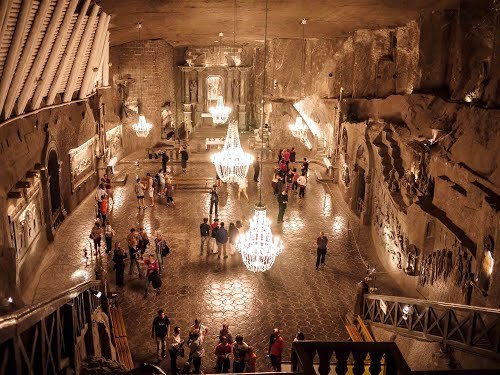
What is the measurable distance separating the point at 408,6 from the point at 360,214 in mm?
6195

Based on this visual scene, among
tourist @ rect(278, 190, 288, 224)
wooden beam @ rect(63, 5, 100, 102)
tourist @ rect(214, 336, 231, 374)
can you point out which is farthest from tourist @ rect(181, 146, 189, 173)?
tourist @ rect(214, 336, 231, 374)

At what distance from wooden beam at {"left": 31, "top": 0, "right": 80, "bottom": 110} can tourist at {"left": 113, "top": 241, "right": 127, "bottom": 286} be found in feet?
12.8

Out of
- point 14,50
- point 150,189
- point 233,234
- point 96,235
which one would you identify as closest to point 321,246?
point 233,234

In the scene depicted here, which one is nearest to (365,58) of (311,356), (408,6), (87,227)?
(408,6)

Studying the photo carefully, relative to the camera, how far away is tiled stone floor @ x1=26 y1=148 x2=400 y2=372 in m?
9.86

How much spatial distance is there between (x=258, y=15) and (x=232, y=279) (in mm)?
8170

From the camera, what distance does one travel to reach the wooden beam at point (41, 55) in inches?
391

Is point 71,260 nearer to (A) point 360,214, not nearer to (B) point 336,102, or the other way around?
(A) point 360,214

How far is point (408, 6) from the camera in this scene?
44.5 ft

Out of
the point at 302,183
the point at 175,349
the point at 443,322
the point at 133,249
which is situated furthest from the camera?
the point at 302,183

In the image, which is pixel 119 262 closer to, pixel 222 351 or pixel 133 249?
pixel 133 249

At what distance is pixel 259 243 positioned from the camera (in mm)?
8695

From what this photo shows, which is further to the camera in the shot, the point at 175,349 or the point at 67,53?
the point at 67,53

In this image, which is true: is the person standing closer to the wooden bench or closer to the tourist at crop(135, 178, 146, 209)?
the wooden bench
